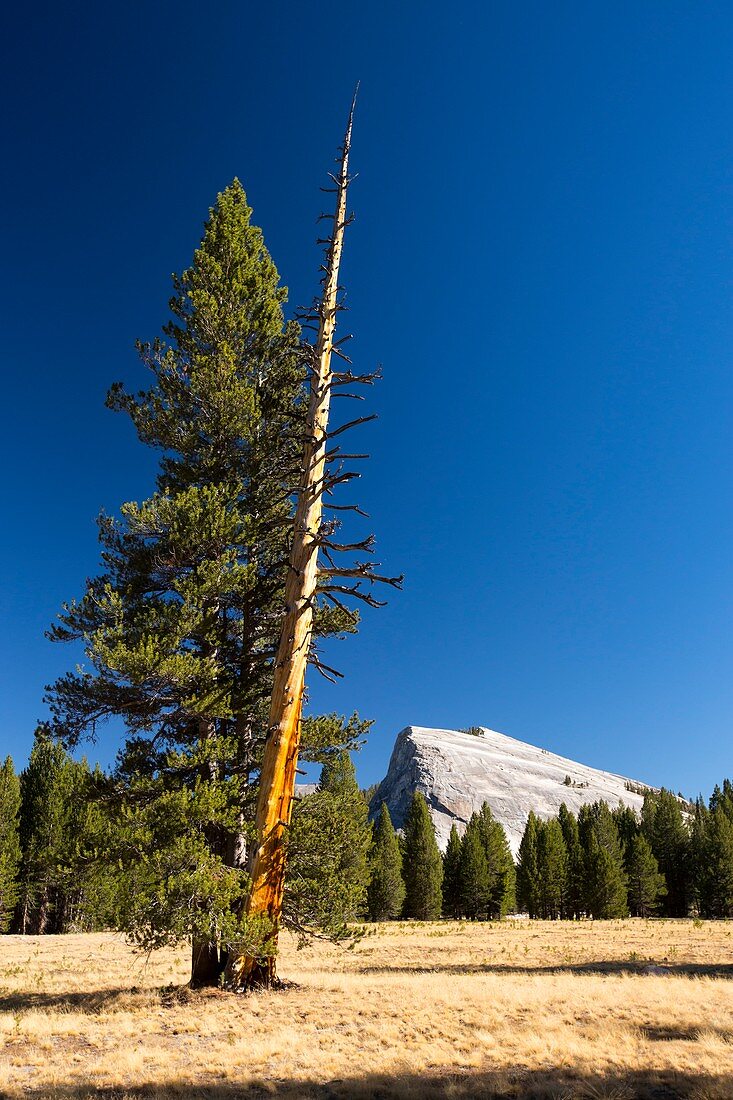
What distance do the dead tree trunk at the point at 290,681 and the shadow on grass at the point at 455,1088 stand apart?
11.1 ft

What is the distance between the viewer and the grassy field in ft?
17.6

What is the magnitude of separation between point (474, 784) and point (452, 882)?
4309cm

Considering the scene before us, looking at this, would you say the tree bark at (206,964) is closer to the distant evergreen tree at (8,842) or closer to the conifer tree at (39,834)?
the conifer tree at (39,834)

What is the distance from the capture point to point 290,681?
9797 mm

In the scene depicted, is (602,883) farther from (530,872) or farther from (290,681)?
(290,681)

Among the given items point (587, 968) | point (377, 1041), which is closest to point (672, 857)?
point (587, 968)

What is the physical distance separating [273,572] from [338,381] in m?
3.84

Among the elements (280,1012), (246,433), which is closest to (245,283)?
(246,433)

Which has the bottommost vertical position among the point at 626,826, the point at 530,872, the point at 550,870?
the point at 530,872

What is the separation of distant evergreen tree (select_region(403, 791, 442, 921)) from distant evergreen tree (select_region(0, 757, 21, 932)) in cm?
3149

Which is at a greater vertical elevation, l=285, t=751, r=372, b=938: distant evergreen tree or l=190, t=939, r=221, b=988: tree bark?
l=285, t=751, r=372, b=938: distant evergreen tree

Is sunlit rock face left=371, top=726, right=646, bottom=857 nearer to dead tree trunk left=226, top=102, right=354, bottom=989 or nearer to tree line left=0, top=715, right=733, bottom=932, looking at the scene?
tree line left=0, top=715, right=733, bottom=932

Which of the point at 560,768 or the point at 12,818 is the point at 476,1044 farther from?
the point at 560,768

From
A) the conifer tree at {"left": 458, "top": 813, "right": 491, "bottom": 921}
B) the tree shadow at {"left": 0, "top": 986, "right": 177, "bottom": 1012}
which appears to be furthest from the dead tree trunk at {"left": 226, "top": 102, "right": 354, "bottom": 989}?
the conifer tree at {"left": 458, "top": 813, "right": 491, "bottom": 921}
